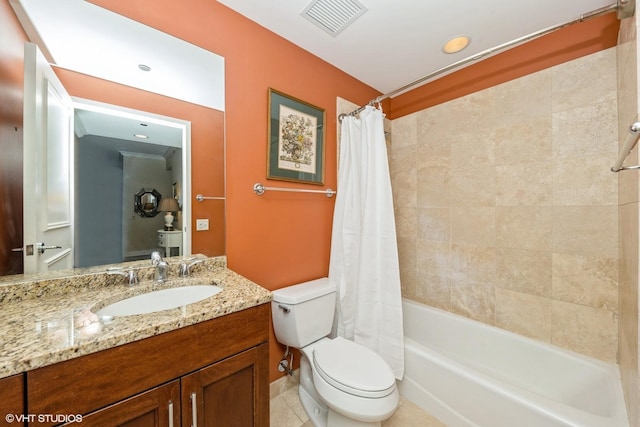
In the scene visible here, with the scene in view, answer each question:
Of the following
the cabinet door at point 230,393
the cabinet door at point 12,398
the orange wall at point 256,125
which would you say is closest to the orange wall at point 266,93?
the orange wall at point 256,125

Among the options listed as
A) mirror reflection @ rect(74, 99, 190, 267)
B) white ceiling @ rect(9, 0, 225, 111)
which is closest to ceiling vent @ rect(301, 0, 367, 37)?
white ceiling @ rect(9, 0, 225, 111)

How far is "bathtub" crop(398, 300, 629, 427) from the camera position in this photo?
3.44ft

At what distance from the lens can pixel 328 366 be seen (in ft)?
4.02

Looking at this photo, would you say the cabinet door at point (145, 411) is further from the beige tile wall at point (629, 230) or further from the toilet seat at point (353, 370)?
the beige tile wall at point (629, 230)

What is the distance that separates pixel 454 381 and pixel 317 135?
5.72ft

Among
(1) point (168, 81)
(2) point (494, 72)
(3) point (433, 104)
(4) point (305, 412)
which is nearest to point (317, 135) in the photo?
(1) point (168, 81)

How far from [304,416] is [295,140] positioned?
1716 millimetres

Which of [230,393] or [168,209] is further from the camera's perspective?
[168,209]

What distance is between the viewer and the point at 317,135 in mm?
1769

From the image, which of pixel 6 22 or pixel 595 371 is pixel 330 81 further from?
pixel 595 371

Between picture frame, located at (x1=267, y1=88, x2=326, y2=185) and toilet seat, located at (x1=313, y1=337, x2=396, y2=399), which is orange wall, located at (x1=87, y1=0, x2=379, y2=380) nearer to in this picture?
picture frame, located at (x1=267, y1=88, x2=326, y2=185)

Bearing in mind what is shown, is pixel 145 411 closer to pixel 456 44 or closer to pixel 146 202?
pixel 146 202

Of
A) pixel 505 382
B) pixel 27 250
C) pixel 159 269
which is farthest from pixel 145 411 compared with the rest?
pixel 505 382

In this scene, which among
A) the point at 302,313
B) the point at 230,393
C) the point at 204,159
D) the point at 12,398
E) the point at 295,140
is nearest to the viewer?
the point at 12,398
